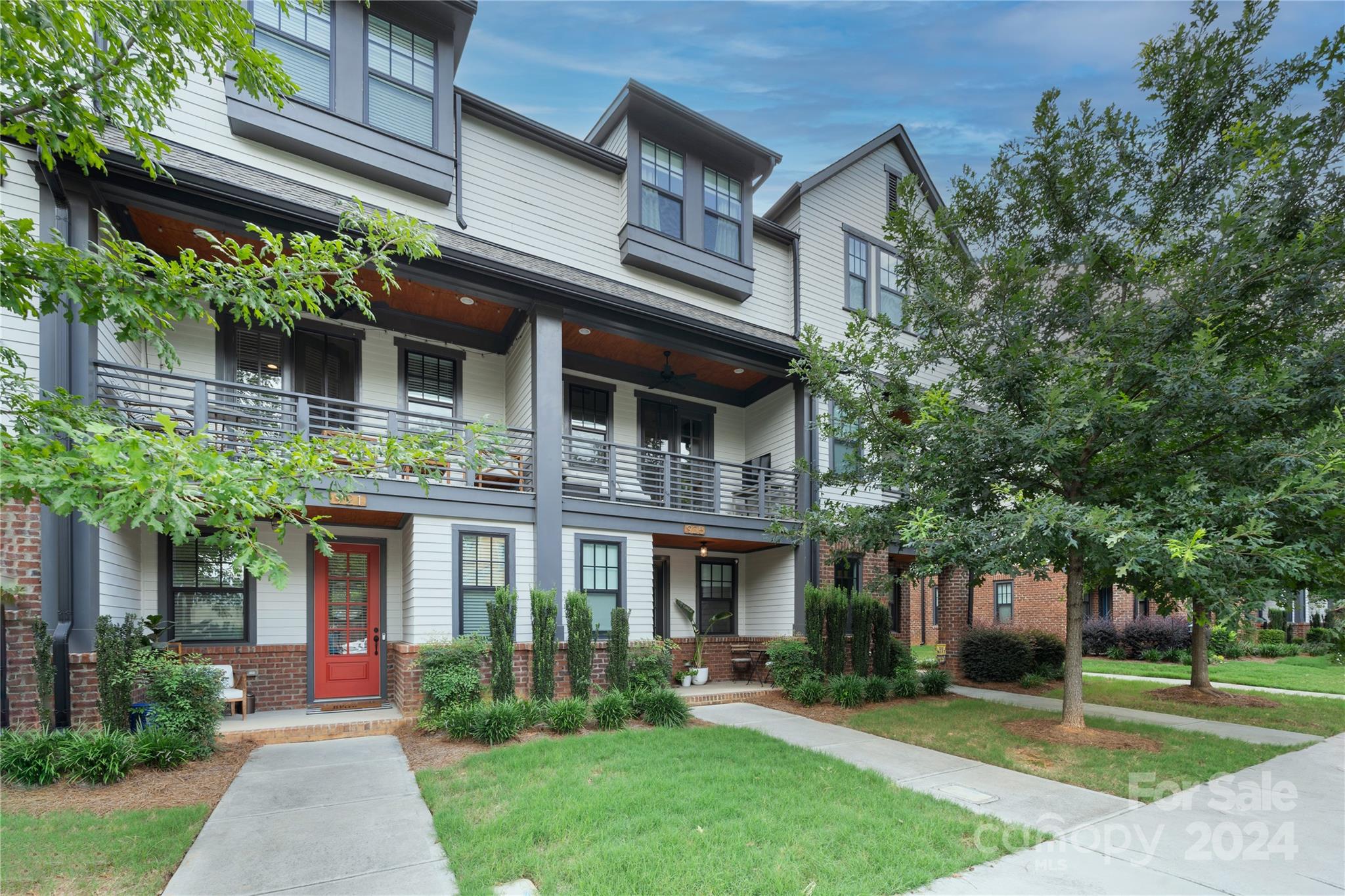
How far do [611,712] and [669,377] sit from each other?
A: 20.6 feet

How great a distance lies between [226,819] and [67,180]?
710cm

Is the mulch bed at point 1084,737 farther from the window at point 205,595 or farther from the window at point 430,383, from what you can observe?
the window at point 205,595

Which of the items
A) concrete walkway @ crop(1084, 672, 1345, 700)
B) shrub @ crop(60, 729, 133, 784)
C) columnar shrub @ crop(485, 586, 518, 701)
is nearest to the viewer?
shrub @ crop(60, 729, 133, 784)

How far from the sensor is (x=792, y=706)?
1062 cm

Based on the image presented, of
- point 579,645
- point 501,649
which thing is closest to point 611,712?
point 579,645

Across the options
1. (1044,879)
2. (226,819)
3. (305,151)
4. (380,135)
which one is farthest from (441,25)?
(1044,879)

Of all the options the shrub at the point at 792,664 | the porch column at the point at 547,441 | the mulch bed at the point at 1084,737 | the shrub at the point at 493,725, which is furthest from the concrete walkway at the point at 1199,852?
the porch column at the point at 547,441

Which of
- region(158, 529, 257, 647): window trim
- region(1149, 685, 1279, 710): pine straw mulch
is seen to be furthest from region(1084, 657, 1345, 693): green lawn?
region(158, 529, 257, 647): window trim

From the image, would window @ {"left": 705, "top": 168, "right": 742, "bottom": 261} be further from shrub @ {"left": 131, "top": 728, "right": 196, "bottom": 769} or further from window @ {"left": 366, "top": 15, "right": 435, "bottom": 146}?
shrub @ {"left": 131, "top": 728, "right": 196, "bottom": 769}

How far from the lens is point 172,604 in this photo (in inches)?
361

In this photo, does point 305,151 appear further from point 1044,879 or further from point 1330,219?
point 1330,219

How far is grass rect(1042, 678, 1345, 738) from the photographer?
9.70m

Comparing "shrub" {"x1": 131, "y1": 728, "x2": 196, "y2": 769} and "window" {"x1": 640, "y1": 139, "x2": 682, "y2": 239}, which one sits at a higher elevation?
"window" {"x1": 640, "y1": 139, "x2": 682, "y2": 239}

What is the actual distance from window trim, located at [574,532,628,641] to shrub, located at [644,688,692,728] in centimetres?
176
